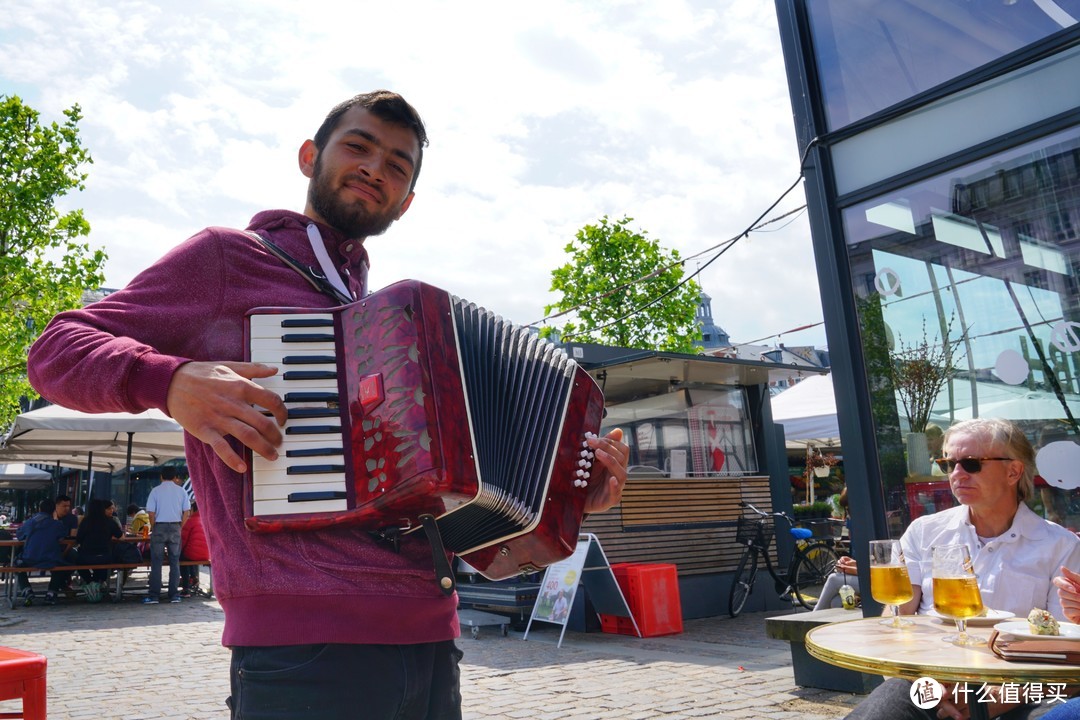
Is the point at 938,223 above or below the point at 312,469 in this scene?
above

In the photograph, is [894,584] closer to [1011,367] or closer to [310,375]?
[1011,367]

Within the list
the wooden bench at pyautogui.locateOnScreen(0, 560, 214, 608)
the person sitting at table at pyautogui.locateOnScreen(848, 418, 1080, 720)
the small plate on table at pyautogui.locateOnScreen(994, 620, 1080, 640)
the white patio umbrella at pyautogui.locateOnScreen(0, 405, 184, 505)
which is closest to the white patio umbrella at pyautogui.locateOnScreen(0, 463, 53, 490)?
the white patio umbrella at pyautogui.locateOnScreen(0, 405, 184, 505)

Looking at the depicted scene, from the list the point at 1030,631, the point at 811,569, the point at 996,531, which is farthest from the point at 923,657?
the point at 811,569

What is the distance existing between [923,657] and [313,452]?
1.86 m

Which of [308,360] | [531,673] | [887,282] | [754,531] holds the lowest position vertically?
[531,673]

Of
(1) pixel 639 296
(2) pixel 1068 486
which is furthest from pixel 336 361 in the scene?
(1) pixel 639 296

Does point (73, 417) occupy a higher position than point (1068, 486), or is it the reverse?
point (73, 417)

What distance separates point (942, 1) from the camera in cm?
464

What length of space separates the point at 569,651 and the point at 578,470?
555 centimetres

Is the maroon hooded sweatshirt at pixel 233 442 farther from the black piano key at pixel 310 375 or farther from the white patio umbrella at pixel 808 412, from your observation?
the white patio umbrella at pixel 808 412

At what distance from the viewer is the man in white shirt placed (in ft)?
34.1

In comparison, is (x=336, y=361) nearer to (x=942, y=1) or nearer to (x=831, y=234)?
(x=831, y=234)

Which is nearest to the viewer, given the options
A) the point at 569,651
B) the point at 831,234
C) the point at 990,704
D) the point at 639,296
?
the point at 990,704

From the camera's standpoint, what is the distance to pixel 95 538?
35.5 feet
